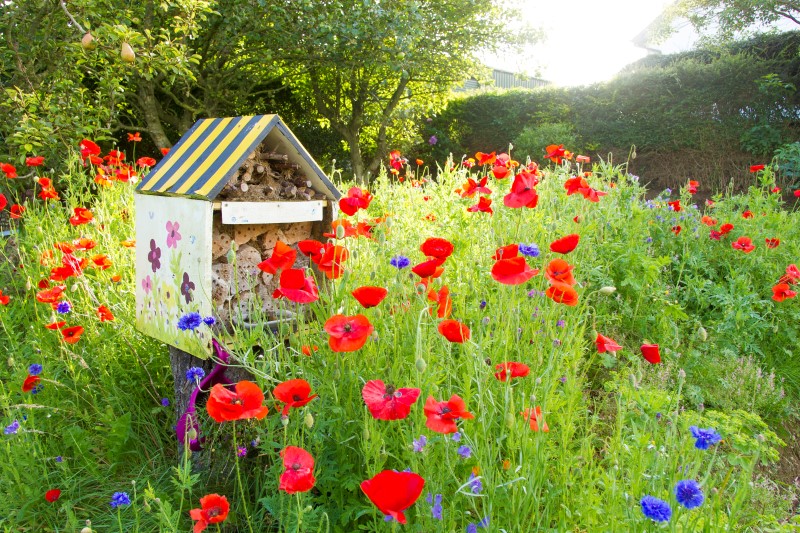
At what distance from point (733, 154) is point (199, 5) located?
788 cm

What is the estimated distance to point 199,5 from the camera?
4637 mm

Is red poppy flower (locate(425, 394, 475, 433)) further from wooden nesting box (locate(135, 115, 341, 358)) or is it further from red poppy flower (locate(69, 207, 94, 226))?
red poppy flower (locate(69, 207, 94, 226))

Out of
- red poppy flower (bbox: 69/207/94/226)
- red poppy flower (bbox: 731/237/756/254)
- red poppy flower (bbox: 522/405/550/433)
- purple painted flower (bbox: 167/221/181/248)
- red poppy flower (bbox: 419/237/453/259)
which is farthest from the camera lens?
red poppy flower (bbox: 731/237/756/254)

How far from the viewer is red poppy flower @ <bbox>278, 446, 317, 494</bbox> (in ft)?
3.57

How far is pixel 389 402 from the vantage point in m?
1.21

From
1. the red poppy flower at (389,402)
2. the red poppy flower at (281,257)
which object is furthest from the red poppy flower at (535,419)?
the red poppy flower at (281,257)

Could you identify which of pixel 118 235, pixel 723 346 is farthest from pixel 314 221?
pixel 723 346

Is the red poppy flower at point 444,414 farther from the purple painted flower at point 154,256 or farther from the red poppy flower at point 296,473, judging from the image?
the purple painted flower at point 154,256

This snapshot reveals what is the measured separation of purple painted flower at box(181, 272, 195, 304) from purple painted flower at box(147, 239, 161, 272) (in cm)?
19

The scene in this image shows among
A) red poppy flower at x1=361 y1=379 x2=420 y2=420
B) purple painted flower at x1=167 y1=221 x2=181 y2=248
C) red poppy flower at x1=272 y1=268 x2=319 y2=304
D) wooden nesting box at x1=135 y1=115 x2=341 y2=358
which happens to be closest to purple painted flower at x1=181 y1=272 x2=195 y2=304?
wooden nesting box at x1=135 y1=115 x2=341 y2=358

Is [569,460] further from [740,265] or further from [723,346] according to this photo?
[740,265]

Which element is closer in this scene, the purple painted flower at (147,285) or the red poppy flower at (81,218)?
the purple painted flower at (147,285)

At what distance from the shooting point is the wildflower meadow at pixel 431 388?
4.33 ft

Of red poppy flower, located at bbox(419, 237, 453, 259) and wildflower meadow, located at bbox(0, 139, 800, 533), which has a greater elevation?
red poppy flower, located at bbox(419, 237, 453, 259)
